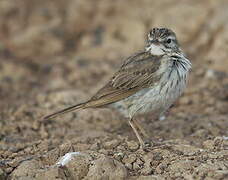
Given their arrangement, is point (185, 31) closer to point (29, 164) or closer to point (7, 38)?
point (7, 38)

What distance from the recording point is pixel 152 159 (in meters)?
6.16

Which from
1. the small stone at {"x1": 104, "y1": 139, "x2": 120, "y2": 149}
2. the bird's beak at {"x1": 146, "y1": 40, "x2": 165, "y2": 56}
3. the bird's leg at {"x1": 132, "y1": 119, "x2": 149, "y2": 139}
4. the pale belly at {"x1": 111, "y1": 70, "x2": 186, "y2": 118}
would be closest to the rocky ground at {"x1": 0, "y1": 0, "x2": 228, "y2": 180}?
the small stone at {"x1": 104, "y1": 139, "x2": 120, "y2": 149}

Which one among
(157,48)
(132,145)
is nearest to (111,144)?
(132,145)

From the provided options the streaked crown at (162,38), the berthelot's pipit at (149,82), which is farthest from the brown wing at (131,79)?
the streaked crown at (162,38)

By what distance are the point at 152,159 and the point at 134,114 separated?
4.40 ft

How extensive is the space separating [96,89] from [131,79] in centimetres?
238

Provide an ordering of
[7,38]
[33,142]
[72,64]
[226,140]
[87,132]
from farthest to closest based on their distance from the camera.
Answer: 1. [7,38]
2. [72,64]
3. [87,132]
4. [33,142]
5. [226,140]

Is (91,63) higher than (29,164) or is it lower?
higher

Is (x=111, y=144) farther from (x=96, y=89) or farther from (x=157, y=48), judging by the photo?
(x=96, y=89)

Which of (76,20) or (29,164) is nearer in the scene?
(29,164)

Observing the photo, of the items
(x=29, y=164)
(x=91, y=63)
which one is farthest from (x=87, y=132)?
(x=91, y=63)

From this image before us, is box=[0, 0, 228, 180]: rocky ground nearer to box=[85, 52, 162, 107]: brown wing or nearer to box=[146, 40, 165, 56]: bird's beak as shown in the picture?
box=[85, 52, 162, 107]: brown wing

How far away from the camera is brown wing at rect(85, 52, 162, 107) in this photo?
287 inches

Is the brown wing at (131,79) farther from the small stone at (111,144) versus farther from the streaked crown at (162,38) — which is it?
the small stone at (111,144)
